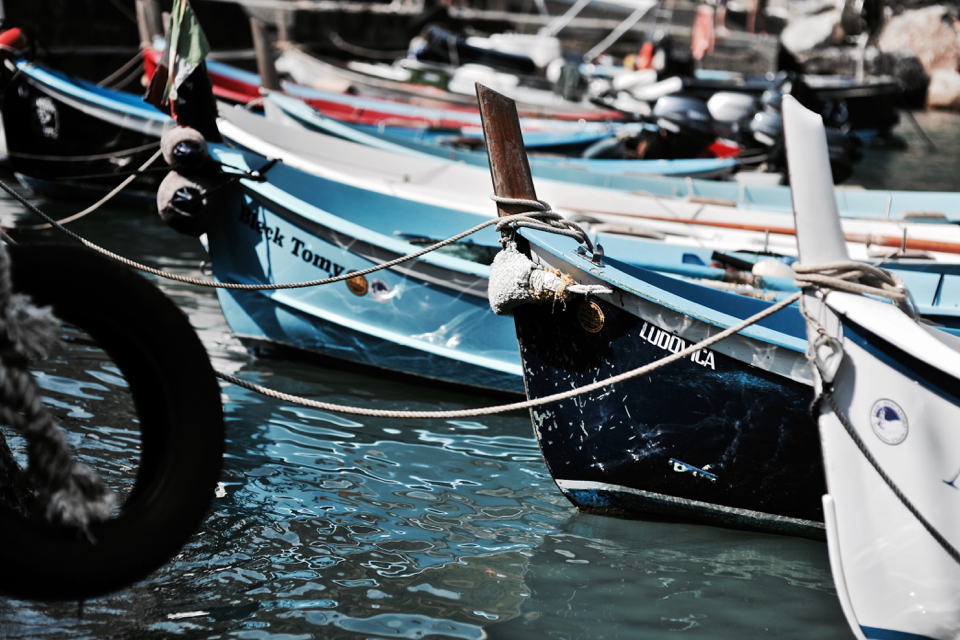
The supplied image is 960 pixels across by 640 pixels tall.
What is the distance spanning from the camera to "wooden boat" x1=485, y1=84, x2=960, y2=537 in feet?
11.7

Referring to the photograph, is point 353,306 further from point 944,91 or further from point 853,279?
point 944,91

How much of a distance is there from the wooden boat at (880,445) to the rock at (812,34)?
99.0ft

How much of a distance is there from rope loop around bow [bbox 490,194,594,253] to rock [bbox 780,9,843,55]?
2961 cm

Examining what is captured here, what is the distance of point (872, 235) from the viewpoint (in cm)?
640

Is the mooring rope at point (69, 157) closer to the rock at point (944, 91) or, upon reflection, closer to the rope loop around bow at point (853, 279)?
the rope loop around bow at point (853, 279)

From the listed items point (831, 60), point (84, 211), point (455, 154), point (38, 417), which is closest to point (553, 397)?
point (38, 417)

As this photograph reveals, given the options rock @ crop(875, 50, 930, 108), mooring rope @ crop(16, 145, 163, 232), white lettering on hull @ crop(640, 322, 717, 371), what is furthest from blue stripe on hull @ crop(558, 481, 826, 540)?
rock @ crop(875, 50, 930, 108)

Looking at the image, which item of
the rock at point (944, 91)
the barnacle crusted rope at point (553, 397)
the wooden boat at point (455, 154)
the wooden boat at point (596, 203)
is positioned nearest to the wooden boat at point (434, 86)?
the wooden boat at point (455, 154)

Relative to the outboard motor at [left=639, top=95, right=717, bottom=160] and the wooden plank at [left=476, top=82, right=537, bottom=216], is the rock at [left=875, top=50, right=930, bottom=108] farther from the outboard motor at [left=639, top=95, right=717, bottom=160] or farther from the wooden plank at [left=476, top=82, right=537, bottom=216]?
the wooden plank at [left=476, top=82, right=537, bottom=216]

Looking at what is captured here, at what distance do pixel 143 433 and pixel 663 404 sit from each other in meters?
2.12

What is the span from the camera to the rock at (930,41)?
1195 inches

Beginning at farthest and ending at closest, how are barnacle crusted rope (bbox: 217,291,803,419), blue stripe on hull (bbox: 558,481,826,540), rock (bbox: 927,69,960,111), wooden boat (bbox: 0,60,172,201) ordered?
rock (bbox: 927,69,960,111)
wooden boat (bbox: 0,60,172,201)
blue stripe on hull (bbox: 558,481,826,540)
barnacle crusted rope (bbox: 217,291,803,419)

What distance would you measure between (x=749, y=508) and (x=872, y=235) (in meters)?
3.37

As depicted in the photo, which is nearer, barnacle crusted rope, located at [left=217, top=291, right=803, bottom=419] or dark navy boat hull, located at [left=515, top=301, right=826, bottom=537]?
barnacle crusted rope, located at [left=217, top=291, right=803, bottom=419]
